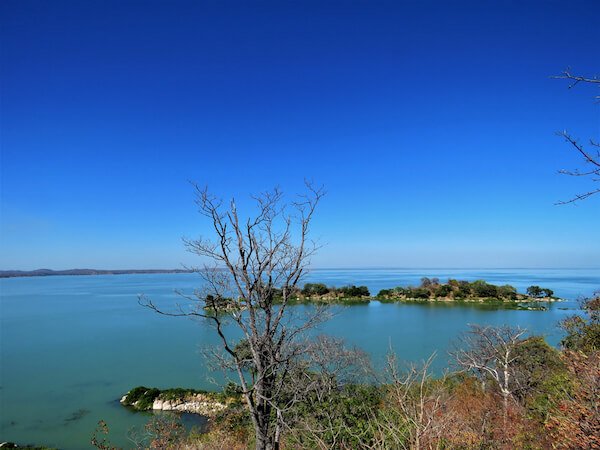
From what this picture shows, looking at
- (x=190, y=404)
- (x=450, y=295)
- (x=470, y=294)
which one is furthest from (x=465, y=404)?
(x=470, y=294)

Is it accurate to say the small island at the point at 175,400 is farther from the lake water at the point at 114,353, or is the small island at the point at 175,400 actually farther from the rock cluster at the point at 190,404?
the lake water at the point at 114,353

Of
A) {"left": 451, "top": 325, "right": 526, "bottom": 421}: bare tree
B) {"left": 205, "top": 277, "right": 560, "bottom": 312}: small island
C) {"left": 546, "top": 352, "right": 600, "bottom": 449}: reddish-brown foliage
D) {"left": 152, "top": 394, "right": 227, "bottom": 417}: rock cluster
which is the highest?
{"left": 546, "top": 352, "right": 600, "bottom": 449}: reddish-brown foliage

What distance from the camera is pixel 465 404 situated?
11.3 meters

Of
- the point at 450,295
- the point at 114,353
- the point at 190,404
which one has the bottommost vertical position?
the point at 190,404

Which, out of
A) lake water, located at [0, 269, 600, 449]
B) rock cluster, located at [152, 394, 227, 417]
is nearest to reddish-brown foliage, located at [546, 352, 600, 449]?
lake water, located at [0, 269, 600, 449]

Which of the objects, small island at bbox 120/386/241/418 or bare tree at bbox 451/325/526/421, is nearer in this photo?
bare tree at bbox 451/325/526/421

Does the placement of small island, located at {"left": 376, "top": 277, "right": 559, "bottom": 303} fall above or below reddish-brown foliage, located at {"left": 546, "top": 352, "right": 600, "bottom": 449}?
below

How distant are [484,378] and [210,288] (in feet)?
43.8

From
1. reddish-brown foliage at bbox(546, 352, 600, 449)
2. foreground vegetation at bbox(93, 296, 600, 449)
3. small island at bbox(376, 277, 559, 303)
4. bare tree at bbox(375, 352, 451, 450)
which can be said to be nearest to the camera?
bare tree at bbox(375, 352, 451, 450)

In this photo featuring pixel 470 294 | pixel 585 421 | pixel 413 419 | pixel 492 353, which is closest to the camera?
pixel 413 419

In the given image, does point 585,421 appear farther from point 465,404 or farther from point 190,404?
point 190,404

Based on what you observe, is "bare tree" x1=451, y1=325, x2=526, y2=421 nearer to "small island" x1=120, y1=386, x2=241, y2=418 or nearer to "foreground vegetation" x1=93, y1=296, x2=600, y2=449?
"foreground vegetation" x1=93, y1=296, x2=600, y2=449

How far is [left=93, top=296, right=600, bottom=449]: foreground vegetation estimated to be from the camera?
4.69 m

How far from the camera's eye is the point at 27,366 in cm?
2277
